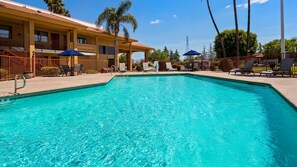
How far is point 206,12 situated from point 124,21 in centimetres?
1371

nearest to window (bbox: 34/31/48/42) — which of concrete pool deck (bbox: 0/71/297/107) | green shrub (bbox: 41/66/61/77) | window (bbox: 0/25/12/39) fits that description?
window (bbox: 0/25/12/39)

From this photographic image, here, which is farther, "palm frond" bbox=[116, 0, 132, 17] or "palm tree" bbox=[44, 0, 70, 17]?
"palm tree" bbox=[44, 0, 70, 17]

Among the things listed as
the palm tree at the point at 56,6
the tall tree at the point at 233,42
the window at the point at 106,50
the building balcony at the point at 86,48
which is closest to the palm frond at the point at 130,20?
the building balcony at the point at 86,48

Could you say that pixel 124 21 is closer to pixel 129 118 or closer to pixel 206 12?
pixel 206 12

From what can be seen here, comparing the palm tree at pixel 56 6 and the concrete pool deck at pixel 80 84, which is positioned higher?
the palm tree at pixel 56 6

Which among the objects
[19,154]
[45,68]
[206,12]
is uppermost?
[206,12]

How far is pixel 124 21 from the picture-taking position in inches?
966

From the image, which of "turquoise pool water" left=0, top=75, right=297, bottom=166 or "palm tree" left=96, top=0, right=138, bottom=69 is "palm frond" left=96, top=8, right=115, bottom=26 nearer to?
"palm tree" left=96, top=0, right=138, bottom=69

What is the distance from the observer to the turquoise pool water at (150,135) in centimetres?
296

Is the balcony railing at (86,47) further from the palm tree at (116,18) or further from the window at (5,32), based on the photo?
the window at (5,32)

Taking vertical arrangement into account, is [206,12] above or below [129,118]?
above

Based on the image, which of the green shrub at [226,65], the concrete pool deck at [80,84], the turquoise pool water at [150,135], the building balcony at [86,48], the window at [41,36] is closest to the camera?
the turquoise pool water at [150,135]

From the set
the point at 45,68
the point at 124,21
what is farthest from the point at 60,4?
the point at 45,68

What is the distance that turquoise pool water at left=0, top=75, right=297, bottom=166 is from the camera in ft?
9.70
